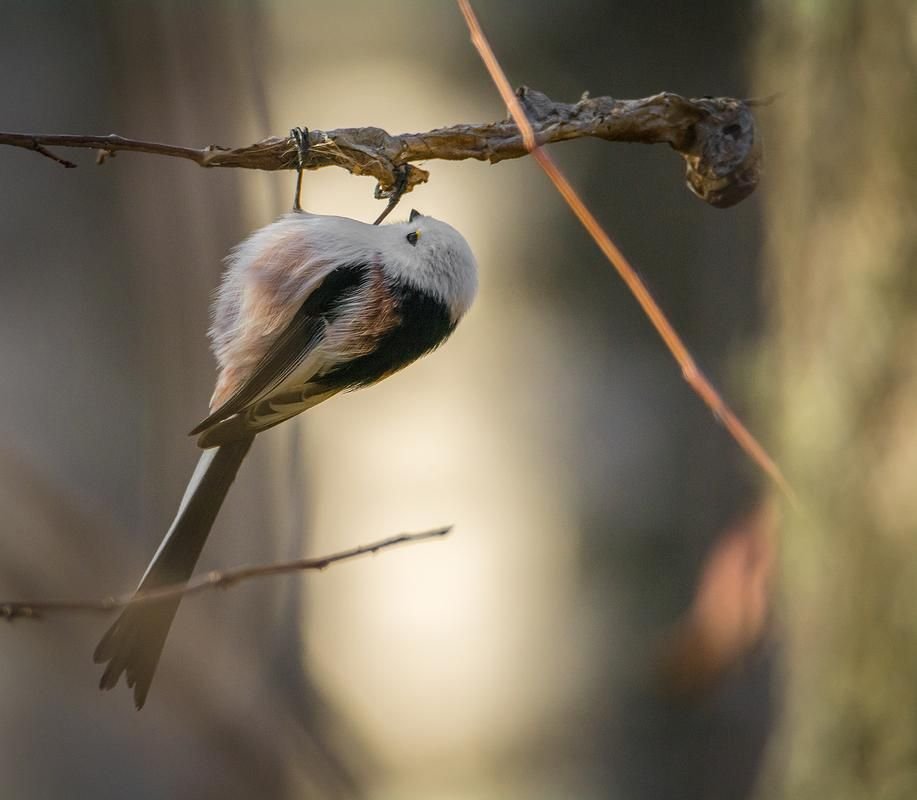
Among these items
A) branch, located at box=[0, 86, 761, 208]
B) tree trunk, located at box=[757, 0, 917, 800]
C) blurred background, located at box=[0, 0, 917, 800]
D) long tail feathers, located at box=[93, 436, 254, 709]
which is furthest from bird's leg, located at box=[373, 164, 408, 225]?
tree trunk, located at box=[757, 0, 917, 800]

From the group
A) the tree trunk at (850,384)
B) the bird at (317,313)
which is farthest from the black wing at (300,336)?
the tree trunk at (850,384)

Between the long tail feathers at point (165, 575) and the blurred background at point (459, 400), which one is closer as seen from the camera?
the long tail feathers at point (165, 575)

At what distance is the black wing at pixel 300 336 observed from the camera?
68 cm

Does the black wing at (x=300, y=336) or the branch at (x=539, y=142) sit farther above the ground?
the branch at (x=539, y=142)

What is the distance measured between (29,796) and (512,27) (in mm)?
1510

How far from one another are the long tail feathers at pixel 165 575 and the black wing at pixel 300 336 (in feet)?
0.24

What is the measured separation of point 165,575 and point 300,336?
0.20 metres

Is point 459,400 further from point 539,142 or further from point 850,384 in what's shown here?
point 539,142

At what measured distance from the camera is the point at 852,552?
1325 mm

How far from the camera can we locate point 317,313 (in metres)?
0.73

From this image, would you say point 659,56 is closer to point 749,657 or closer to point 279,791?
point 749,657

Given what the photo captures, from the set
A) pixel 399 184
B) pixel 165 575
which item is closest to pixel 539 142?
pixel 399 184

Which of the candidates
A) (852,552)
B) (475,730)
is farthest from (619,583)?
(852,552)

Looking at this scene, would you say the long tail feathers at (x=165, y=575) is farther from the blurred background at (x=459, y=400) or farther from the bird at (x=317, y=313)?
the blurred background at (x=459, y=400)
